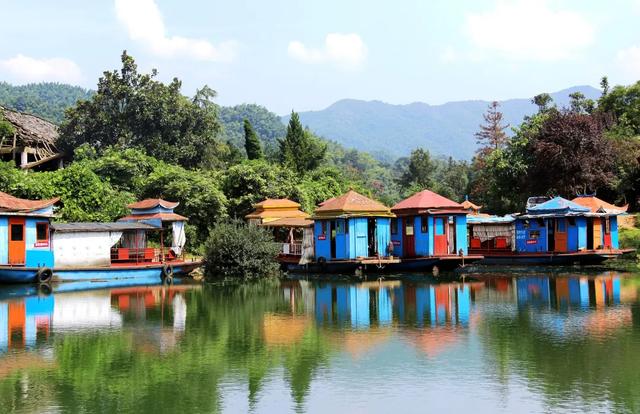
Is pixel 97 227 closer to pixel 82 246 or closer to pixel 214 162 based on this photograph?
pixel 82 246

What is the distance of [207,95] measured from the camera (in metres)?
55.2

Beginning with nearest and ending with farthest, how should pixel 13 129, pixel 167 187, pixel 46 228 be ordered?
pixel 46 228, pixel 167 187, pixel 13 129

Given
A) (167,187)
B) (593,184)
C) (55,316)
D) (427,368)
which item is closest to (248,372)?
(427,368)

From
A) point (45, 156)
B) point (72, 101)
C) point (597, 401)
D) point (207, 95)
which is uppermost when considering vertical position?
point (72, 101)

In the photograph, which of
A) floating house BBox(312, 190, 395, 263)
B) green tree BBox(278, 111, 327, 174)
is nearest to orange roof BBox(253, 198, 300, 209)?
floating house BBox(312, 190, 395, 263)

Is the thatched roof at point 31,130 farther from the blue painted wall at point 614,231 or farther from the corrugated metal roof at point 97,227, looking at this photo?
the blue painted wall at point 614,231

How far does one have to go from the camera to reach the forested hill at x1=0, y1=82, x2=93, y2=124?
104562mm

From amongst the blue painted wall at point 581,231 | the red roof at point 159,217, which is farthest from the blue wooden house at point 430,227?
the red roof at point 159,217

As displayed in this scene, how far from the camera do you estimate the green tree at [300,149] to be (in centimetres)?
5694

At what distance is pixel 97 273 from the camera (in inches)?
1208

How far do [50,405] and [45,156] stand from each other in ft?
140

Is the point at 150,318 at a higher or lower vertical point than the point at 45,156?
lower

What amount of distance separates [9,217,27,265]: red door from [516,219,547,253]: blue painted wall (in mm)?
23221

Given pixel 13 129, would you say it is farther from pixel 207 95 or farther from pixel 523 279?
pixel 523 279
